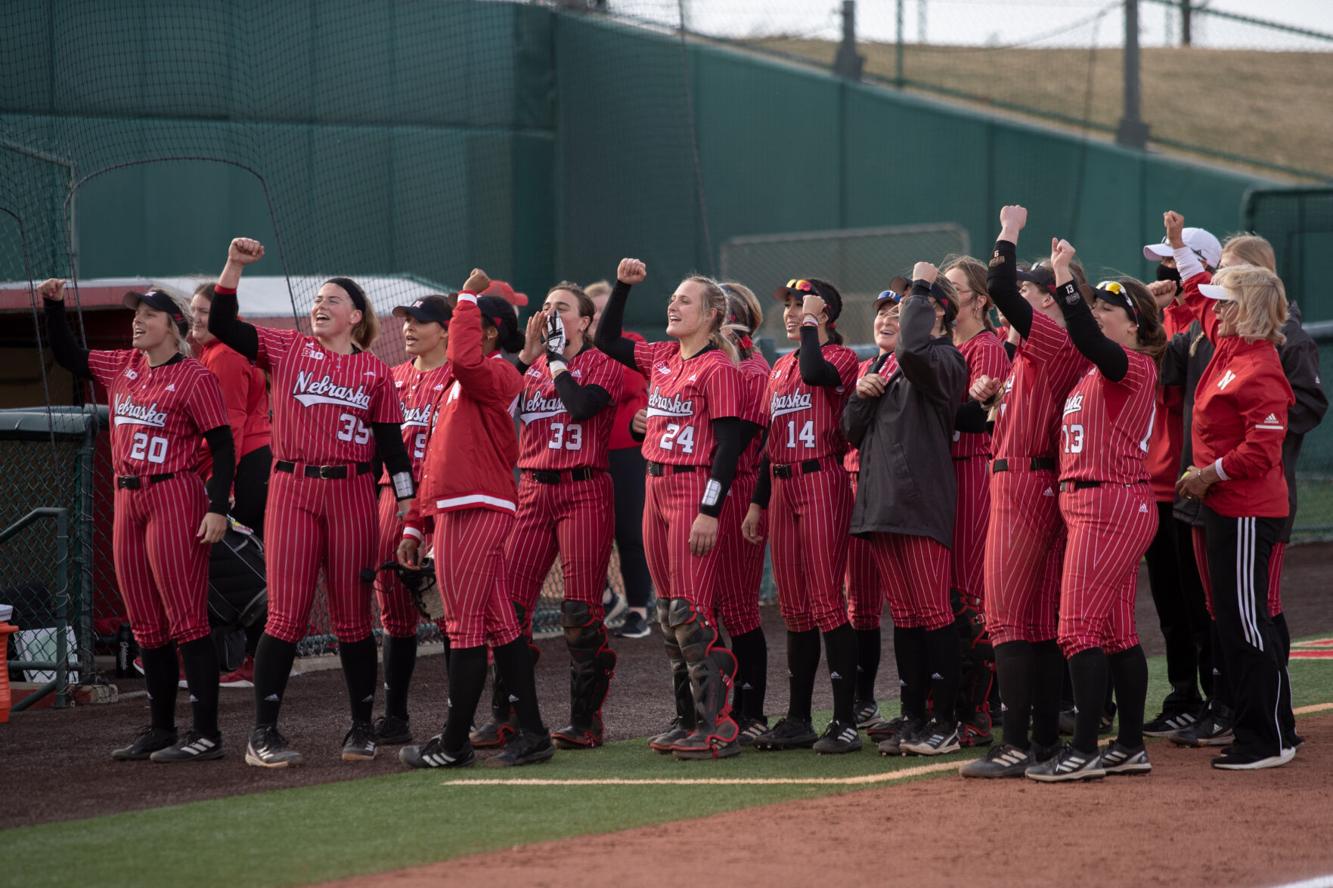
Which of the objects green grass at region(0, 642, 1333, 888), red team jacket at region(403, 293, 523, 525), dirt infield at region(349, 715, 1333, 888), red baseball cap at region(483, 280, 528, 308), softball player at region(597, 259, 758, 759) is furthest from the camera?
red baseball cap at region(483, 280, 528, 308)

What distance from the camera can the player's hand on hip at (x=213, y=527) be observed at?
6387 millimetres

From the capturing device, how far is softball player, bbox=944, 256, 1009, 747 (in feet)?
22.0

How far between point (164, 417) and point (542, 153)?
35.6 feet

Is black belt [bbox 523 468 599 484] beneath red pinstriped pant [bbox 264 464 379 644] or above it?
above

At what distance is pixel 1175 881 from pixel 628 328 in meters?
12.7

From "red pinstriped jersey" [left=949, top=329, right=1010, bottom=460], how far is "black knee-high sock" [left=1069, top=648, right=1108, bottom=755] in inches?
52.1

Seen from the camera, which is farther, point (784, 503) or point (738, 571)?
point (738, 571)

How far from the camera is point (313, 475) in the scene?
631cm

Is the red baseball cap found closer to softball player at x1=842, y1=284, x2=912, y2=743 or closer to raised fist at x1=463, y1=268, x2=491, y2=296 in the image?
raised fist at x1=463, y1=268, x2=491, y2=296

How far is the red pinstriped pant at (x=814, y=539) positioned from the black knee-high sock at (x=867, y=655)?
0.36 meters

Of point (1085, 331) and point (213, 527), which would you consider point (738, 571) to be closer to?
point (1085, 331)

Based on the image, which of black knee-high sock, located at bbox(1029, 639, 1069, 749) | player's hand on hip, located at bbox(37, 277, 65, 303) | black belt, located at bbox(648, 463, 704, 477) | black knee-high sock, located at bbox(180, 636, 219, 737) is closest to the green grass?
black knee-high sock, located at bbox(180, 636, 219, 737)

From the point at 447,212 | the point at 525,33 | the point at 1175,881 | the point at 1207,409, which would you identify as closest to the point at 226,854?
Result: the point at 1175,881

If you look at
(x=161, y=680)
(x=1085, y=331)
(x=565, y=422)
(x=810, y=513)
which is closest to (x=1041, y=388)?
(x=1085, y=331)
